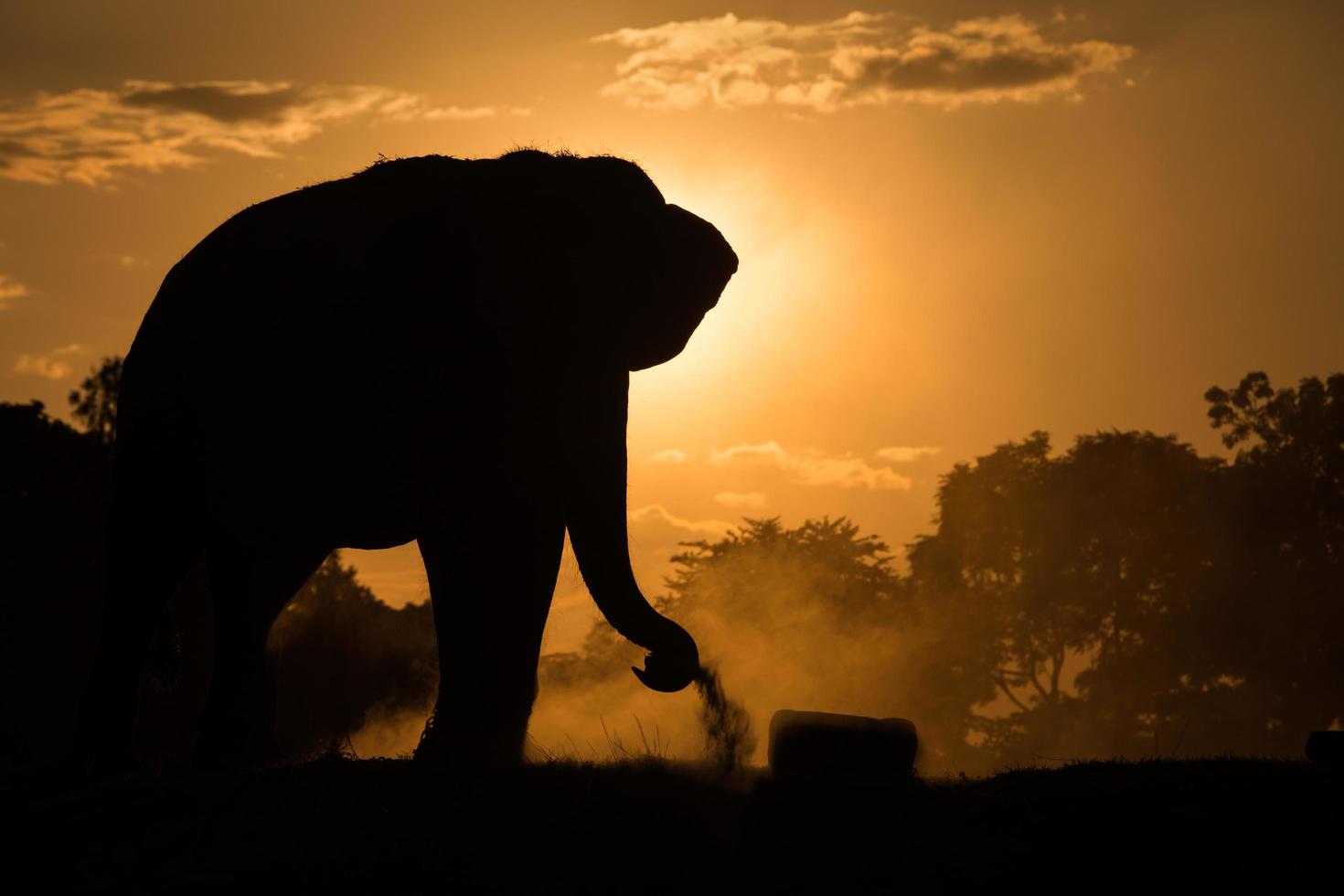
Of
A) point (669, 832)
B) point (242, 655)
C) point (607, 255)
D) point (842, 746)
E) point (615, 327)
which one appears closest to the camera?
point (669, 832)

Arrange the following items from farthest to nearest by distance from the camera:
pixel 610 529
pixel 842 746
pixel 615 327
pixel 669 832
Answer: pixel 842 746
pixel 615 327
pixel 610 529
pixel 669 832

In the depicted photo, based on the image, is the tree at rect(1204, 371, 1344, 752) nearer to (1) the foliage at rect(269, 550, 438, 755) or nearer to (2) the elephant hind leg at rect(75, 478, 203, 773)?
(1) the foliage at rect(269, 550, 438, 755)

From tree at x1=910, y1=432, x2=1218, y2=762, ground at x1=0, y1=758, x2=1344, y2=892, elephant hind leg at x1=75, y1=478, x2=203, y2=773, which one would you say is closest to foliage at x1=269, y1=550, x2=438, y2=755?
tree at x1=910, y1=432, x2=1218, y2=762

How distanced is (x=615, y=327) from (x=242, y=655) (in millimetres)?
4074

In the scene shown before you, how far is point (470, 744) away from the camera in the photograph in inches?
476

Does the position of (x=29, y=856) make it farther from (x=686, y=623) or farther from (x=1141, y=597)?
(x=1141, y=597)

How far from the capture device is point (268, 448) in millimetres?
13609

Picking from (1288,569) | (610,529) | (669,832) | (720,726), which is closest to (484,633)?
(610,529)

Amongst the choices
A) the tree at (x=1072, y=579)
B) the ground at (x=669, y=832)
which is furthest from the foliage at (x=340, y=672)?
the ground at (x=669, y=832)

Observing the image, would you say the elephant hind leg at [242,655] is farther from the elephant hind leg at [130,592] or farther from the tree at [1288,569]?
the tree at [1288,569]

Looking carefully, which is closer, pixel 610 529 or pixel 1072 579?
pixel 610 529

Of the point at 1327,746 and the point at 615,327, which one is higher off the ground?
the point at 615,327

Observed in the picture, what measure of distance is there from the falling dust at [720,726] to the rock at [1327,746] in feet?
14.5

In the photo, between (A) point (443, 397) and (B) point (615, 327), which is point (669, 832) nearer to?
(A) point (443, 397)
